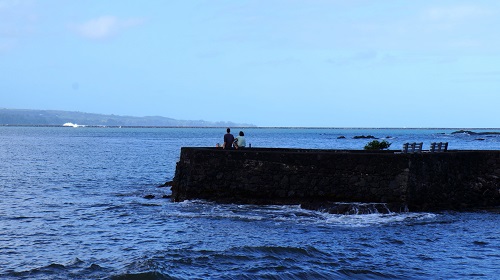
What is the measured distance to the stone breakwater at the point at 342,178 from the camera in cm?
2431

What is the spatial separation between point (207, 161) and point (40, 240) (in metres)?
8.45

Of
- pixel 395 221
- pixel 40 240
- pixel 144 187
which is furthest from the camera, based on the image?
pixel 144 187

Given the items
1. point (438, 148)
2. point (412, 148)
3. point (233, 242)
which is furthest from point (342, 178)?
point (233, 242)

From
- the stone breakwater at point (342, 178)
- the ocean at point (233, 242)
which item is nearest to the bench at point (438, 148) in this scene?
the stone breakwater at point (342, 178)

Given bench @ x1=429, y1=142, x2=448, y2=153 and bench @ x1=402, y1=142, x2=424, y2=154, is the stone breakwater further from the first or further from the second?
bench @ x1=429, y1=142, x2=448, y2=153

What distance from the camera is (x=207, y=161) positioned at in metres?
26.2

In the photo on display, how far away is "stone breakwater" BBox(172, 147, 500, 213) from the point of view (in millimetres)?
Answer: 24312

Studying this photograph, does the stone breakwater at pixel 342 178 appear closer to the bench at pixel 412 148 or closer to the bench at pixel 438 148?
the bench at pixel 412 148

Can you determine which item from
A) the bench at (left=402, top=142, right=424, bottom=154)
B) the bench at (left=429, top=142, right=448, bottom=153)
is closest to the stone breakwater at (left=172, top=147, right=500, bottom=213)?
the bench at (left=402, top=142, right=424, bottom=154)

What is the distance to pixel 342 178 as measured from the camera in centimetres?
2467

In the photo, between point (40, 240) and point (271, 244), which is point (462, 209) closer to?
point (271, 244)

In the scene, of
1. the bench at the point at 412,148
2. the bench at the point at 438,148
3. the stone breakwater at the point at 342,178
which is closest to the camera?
the stone breakwater at the point at 342,178

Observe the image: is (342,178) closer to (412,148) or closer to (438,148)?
(412,148)

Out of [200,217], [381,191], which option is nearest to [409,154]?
[381,191]
